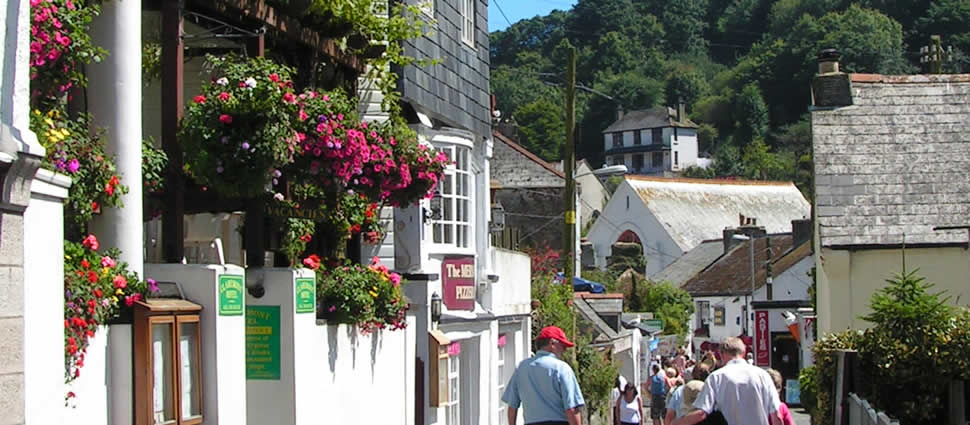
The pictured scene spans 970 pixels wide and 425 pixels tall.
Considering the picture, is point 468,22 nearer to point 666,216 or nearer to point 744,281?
point 744,281

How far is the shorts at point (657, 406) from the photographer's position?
25.8 meters

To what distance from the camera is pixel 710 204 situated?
9300cm

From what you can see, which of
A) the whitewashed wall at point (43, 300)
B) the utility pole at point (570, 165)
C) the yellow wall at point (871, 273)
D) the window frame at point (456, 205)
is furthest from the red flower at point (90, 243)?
the utility pole at point (570, 165)

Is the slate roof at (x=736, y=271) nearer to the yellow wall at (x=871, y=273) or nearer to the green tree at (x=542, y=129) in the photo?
the yellow wall at (x=871, y=273)

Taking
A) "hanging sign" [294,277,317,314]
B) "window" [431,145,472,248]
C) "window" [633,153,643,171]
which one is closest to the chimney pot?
"window" [431,145,472,248]

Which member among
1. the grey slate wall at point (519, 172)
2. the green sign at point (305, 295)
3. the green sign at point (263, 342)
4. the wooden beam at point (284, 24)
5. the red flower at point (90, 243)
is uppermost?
the grey slate wall at point (519, 172)

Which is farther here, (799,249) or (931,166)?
(799,249)

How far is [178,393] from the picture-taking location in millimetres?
10461

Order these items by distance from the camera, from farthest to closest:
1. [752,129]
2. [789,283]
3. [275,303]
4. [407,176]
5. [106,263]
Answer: [752,129] → [789,283] → [407,176] → [275,303] → [106,263]

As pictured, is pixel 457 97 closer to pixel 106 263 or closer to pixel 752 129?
pixel 106 263

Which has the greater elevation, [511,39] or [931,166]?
[511,39]

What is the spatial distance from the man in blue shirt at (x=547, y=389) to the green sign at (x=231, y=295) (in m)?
2.56

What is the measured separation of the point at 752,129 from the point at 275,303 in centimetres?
14917

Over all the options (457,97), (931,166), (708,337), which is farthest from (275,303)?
(708,337)
